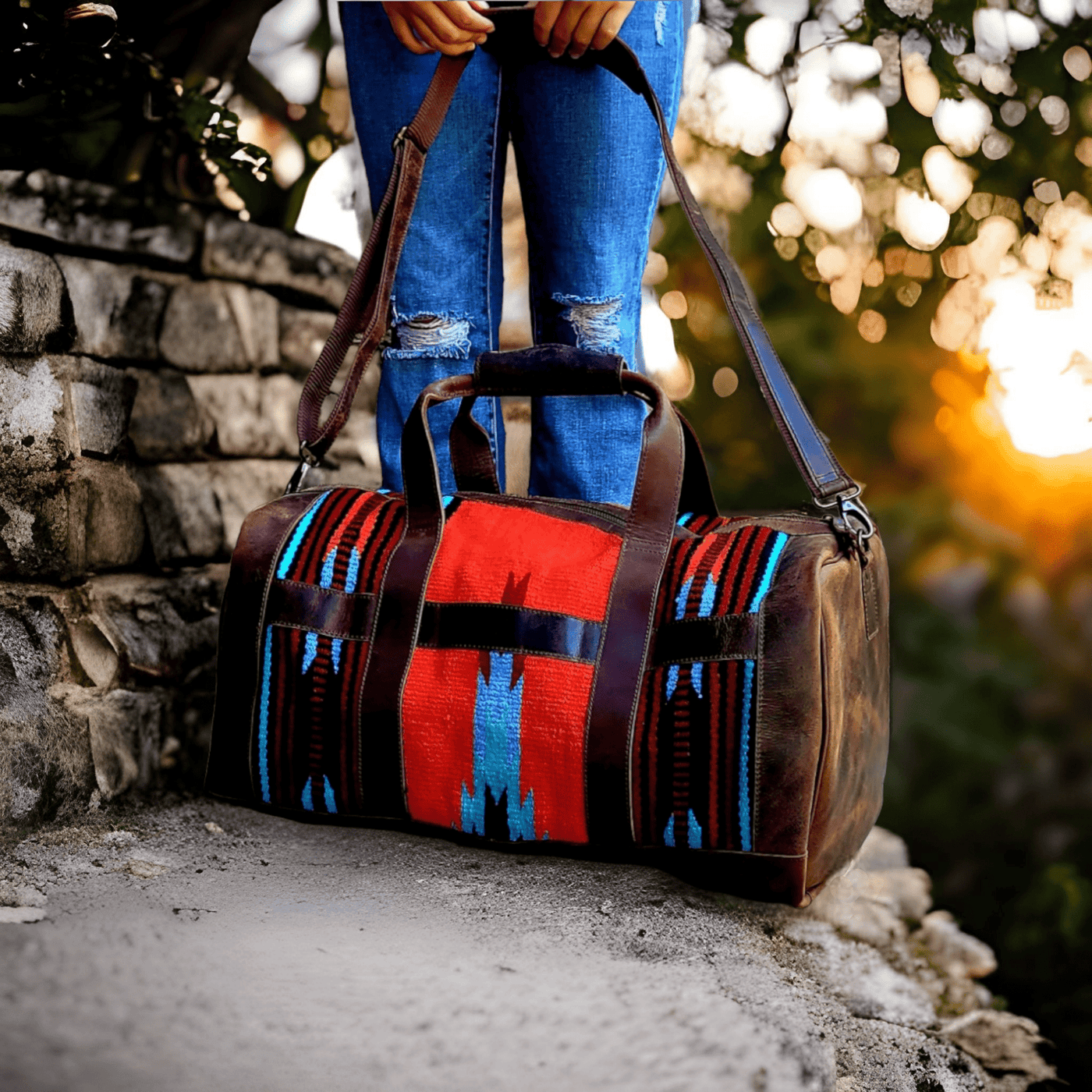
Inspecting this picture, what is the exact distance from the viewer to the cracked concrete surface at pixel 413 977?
1.92ft

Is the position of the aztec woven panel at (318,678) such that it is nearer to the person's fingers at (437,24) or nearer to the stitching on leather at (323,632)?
the stitching on leather at (323,632)

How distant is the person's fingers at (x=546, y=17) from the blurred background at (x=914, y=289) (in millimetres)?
581

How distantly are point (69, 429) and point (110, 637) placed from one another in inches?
9.3

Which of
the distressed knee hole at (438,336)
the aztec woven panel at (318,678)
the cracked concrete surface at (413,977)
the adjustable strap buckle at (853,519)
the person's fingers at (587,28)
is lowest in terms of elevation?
the cracked concrete surface at (413,977)

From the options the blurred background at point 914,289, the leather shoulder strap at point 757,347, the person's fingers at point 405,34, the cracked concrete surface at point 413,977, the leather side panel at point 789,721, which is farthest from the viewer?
the blurred background at point 914,289

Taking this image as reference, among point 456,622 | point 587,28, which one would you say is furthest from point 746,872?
point 587,28

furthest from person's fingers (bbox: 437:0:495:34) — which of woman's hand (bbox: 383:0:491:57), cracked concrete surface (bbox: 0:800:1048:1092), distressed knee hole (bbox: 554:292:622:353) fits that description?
cracked concrete surface (bbox: 0:800:1048:1092)

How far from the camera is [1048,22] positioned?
5.51ft

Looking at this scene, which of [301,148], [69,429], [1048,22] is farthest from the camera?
[1048,22]

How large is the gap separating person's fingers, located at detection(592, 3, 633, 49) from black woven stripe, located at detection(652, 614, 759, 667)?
59cm

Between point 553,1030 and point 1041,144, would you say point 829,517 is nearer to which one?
point 553,1030

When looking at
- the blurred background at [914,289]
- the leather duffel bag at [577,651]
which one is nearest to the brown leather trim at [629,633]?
the leather duffel bag at [577,651]

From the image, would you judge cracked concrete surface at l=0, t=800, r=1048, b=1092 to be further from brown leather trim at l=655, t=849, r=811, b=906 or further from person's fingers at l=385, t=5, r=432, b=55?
person's fingers at l=385, t=5, r=432, b=55

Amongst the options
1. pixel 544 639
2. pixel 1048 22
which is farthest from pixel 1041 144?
pixel 544 639
